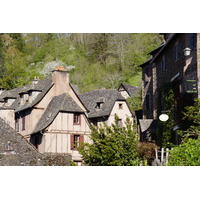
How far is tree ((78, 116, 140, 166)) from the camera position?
1401 cm

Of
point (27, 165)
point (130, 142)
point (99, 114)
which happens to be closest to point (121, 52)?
point (99, 114)

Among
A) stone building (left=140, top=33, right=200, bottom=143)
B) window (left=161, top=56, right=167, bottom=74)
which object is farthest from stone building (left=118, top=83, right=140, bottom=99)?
window (left=161, top=56, right=167, bottom=74)

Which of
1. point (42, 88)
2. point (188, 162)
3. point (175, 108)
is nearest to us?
point (188, 162)

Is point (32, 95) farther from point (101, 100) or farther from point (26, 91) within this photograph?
point (101, 100)

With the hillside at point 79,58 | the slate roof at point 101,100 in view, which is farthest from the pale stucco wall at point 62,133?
the hillside at point 79,58

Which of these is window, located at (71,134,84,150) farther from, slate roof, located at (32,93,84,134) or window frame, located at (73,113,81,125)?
slate roof, located at (32,93,84,134)

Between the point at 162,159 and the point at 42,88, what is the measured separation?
15.6 ft

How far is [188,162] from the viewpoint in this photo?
490 inches

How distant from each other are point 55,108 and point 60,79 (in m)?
1.16

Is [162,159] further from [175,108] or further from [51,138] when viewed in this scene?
[51,138]

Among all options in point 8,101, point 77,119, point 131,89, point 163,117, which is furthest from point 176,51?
point 8,101

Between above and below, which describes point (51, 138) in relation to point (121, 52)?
below

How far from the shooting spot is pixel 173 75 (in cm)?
1609

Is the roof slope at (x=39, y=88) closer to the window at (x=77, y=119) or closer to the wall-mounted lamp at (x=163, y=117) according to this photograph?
the window at (x=77, y=119)
